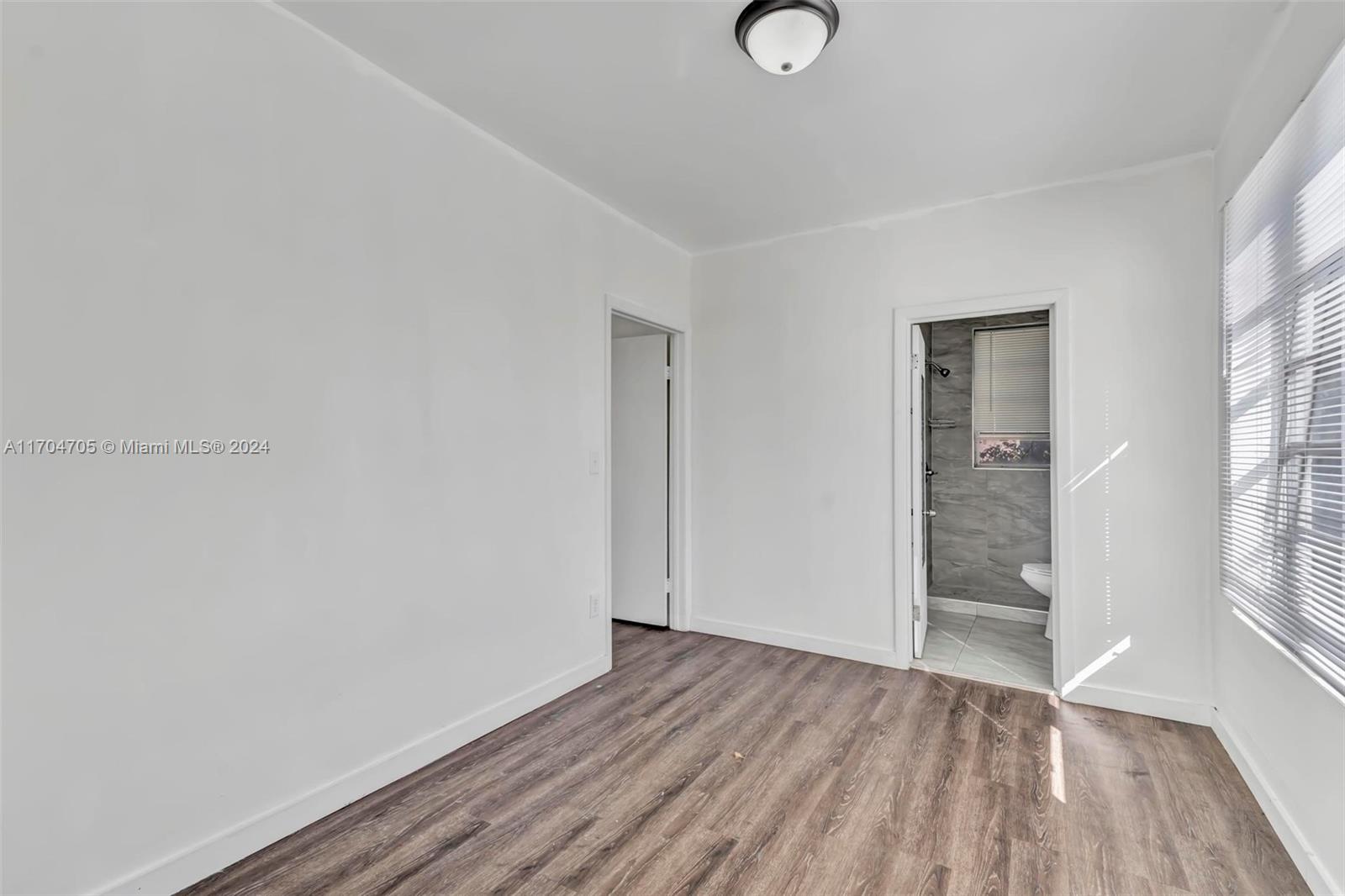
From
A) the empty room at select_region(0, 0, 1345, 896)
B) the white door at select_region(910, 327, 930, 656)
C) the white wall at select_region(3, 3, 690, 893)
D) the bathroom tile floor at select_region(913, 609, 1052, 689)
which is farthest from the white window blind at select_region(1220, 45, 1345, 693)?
the white wall at select_region(3, 3, 690, 893)

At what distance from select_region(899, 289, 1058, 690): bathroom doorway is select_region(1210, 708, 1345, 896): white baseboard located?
154 centimetres

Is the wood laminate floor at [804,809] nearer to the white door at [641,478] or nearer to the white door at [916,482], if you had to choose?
the white door at [916,482]

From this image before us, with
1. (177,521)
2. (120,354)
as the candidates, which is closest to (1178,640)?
(177,521)

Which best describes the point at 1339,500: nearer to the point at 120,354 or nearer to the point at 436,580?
the point at 436,580

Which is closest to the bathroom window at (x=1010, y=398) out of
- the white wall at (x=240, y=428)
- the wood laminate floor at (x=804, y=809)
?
the wood laminate floor at (x=804, y=809)

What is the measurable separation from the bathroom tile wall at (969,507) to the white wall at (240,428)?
11.3 ft

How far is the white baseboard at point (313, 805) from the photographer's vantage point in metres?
1.71

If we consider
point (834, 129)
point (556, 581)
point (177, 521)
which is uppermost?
point (834, 129)

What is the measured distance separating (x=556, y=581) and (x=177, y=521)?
1672 mm

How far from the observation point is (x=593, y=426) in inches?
134

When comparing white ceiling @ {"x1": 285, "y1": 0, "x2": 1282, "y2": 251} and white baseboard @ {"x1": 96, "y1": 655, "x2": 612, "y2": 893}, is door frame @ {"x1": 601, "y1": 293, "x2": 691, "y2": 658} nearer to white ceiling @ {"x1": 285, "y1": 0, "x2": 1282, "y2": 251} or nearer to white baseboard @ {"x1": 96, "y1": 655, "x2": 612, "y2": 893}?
white ceiling @ {"x1": 285, "y1": 0, "x2": 1282, "y2": 251}

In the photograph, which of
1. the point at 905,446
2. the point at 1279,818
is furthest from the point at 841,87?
the point at 1279,818

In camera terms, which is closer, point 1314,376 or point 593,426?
point 1314,376

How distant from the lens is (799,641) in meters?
3.90
